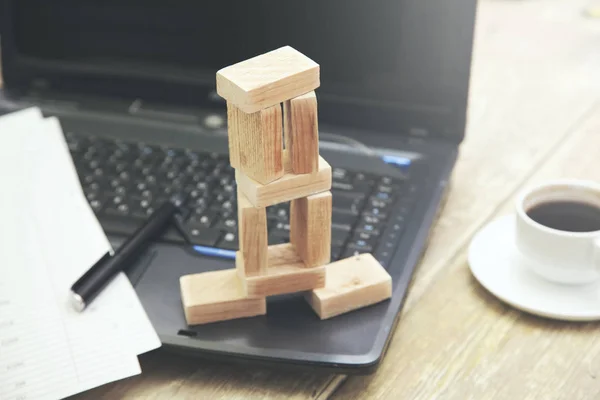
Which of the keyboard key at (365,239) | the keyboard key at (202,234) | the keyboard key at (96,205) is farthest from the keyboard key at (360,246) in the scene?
the keyboard key at (96,205)

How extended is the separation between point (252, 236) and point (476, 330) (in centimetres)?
18

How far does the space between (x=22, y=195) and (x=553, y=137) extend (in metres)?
0.52

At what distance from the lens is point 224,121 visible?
0.80m

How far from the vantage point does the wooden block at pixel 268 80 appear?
1.49ft

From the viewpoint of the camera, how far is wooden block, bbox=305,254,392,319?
55cm

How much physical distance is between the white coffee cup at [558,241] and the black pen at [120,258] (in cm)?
28

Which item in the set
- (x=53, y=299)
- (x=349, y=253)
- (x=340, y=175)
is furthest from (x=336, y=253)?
(x=53, y=299)

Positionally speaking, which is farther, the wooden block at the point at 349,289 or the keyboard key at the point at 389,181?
the keyboard key at the point at 389,181

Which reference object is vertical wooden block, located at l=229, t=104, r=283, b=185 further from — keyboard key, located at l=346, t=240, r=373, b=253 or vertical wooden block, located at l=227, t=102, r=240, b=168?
keyboard key, located at l=346, t=240, r=373, b=253

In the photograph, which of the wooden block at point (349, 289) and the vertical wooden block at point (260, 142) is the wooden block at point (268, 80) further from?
the wooden block at point (349, 289)

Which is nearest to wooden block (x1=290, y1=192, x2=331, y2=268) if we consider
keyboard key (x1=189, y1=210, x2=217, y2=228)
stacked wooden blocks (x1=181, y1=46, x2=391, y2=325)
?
stacked wooden blocks (x1=181, y1=46, x2=391, y2=325)

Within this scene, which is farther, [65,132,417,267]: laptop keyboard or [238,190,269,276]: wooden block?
[65,132,417,267]: laptop keyboard

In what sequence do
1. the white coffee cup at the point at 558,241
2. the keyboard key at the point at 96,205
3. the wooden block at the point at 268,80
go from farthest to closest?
the keyboard key at the point at 96,205, the white coffee cup at the point at 558,241, the wooden block at the point at 268,80

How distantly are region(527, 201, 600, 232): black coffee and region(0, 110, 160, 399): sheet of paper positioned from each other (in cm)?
30
